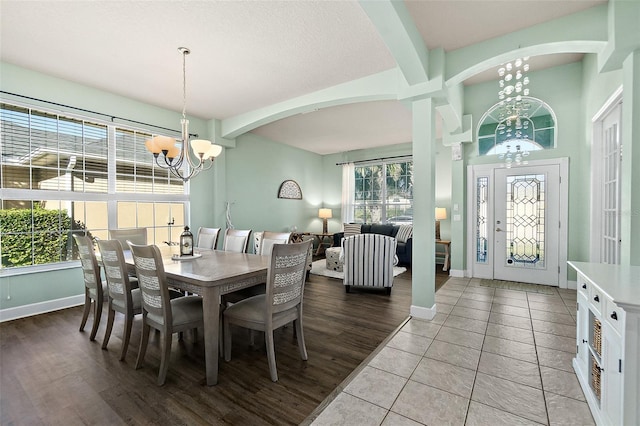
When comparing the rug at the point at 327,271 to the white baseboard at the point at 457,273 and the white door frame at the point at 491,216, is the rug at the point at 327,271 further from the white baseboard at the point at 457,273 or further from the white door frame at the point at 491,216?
the white door frame at the point at 491,216

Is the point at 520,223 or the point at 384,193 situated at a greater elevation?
the point at 384,193

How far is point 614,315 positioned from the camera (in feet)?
4.43

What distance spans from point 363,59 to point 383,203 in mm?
4703

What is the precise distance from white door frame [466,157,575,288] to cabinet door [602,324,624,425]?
3.40 m

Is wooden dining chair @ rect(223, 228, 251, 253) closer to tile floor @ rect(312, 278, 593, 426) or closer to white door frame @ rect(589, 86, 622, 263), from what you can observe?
tile floor @ rect(312, 278, 593, 426)

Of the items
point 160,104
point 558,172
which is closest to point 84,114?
point 160,104

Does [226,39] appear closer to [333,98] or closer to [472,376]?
[333,98]

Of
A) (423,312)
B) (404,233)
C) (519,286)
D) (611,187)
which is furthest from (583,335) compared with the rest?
(404,233)

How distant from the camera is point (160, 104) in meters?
4.27

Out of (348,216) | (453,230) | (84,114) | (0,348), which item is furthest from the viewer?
(348,216)

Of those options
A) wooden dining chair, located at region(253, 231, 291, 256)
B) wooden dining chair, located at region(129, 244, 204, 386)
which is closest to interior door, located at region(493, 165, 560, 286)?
wooden dining chair, located at region(253, 231, 291, 256)

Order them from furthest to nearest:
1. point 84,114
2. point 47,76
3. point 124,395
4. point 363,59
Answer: point 84,114, point 47,76, point 363,59, point 124,395

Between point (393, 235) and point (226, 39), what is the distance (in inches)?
199

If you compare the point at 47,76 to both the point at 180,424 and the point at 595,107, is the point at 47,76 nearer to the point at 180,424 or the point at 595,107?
the point at 180,424
